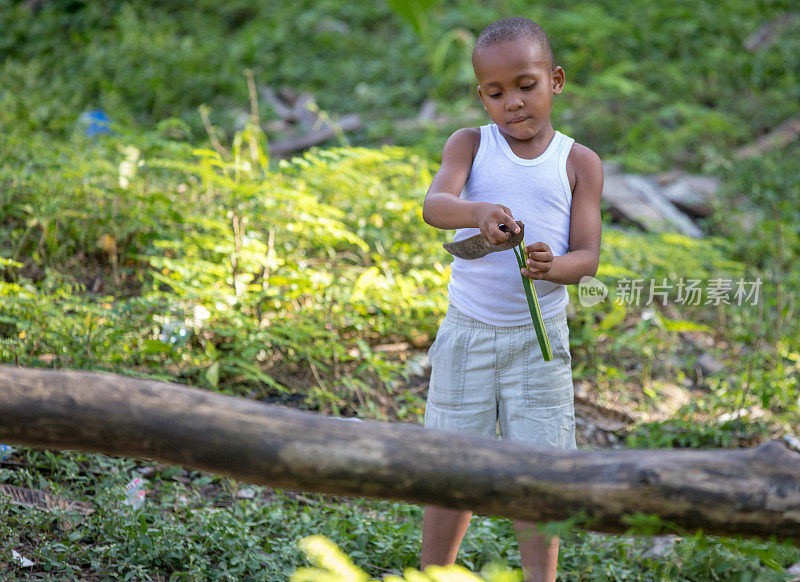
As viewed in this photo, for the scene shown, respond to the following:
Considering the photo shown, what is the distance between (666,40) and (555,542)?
806cm

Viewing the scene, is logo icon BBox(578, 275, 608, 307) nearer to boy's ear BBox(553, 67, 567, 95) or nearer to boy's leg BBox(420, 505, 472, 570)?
boy's ear BBox(553, 67, 567, 95)

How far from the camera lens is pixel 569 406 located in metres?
2.35

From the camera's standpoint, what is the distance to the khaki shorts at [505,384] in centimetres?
A: 230

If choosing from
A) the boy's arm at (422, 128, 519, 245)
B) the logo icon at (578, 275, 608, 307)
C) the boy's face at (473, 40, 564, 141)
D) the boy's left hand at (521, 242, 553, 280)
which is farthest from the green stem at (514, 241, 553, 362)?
the logo icon at (578, 275, 608, 307)

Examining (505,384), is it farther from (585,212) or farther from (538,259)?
(585,212)

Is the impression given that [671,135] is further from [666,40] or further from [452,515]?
[452,515]

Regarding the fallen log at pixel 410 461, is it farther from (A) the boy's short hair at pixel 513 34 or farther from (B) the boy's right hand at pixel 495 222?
(A) the boy's short hair at pixel 513 34

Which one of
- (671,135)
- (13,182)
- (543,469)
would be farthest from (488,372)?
(671,135)

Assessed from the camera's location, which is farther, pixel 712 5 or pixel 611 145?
pixel 712 5

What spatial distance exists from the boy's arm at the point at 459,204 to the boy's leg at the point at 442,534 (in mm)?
808

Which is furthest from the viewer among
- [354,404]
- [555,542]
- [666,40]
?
[666,40]

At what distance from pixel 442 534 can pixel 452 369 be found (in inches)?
18.4

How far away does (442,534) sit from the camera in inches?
91.5

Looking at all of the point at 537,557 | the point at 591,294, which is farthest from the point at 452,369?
the point at 591,294
